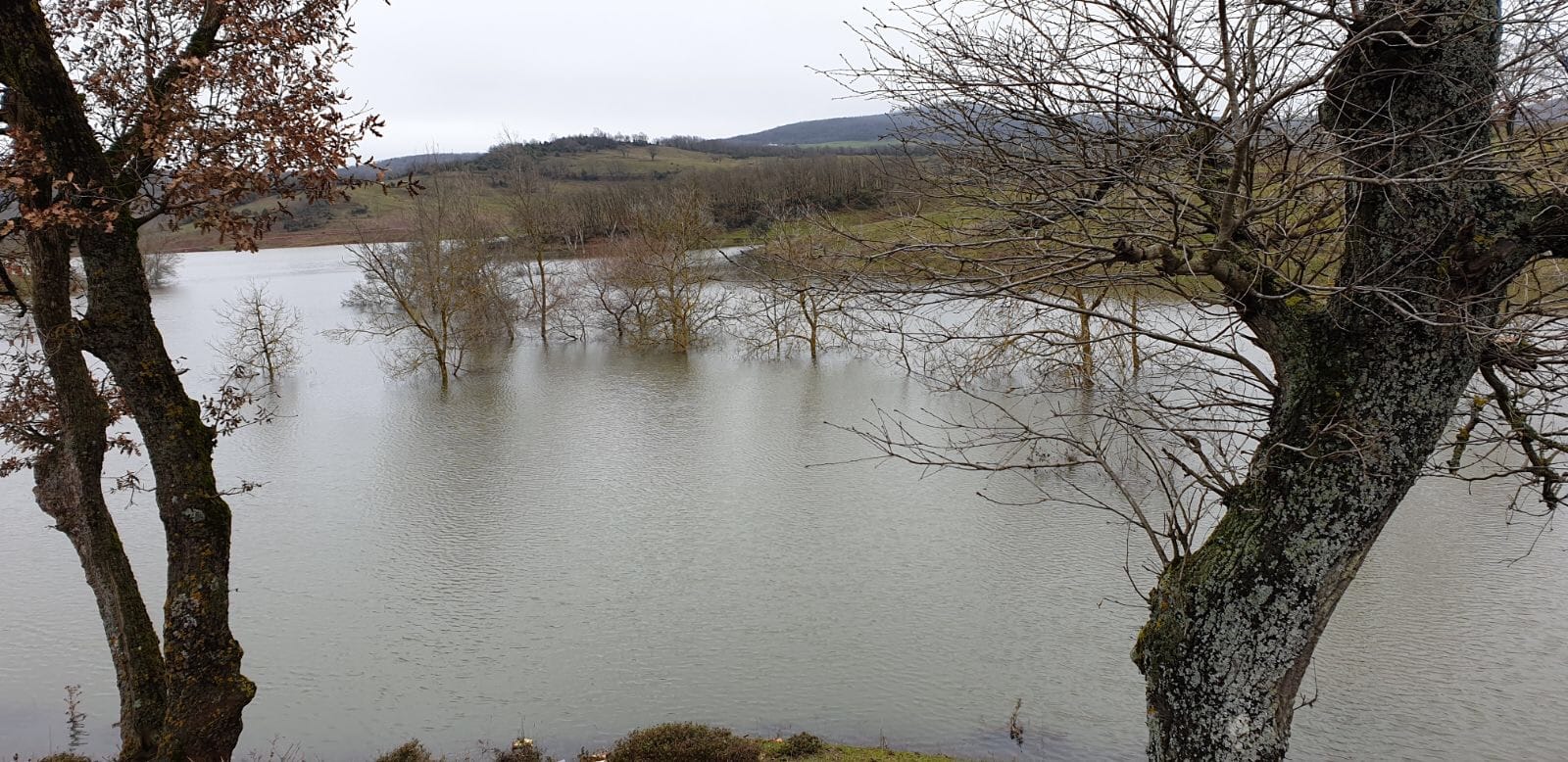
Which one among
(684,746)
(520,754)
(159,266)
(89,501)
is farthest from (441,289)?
(159,266)

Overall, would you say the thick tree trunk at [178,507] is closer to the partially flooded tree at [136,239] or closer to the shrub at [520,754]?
the partially flooded tree at [136,239]

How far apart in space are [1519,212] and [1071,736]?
14.8 feet

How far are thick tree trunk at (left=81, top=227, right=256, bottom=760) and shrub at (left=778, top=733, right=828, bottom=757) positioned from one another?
3.25 m

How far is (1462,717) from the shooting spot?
641 centimetres

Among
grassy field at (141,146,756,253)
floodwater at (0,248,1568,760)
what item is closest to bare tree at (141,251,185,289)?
grassy field at (141,146,756,253)

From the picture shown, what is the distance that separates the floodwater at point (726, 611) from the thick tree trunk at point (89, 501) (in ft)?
5.75

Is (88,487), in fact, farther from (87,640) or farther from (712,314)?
(712,314)

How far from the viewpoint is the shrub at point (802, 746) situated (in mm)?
5938

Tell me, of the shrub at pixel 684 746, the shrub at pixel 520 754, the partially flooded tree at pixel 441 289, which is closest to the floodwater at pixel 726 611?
the shrub at pixel 520 754

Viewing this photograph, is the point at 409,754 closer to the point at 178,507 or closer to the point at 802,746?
the point at 178,507

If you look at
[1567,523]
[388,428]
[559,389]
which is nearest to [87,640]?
[388,428]

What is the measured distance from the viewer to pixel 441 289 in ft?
64.1

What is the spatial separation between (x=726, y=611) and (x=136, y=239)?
17.9 feet

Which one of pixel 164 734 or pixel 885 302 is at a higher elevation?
pixel 885 302
